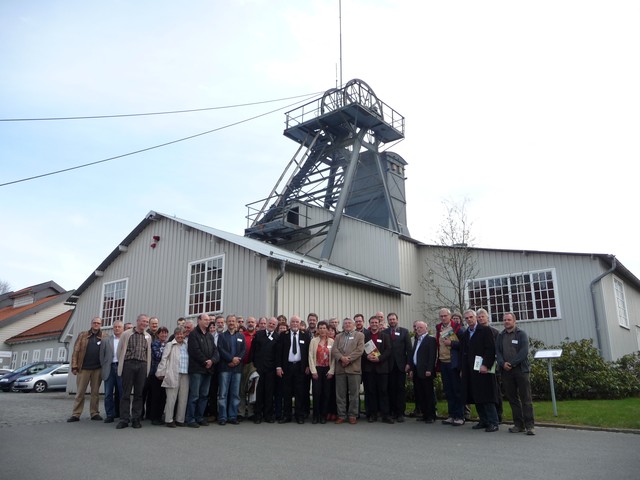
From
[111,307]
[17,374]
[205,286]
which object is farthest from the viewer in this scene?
[17,374]

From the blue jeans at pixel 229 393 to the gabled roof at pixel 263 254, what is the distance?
5.06 m

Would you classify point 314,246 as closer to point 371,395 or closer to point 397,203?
point 397,203

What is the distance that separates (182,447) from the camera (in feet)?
24.3

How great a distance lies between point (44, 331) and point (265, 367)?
29.8 metres

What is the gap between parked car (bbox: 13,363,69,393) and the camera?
77.1 ft

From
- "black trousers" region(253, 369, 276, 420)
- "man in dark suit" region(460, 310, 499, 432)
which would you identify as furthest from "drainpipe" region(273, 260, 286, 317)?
"man in dark suit" region(460, 310, 499, 432)

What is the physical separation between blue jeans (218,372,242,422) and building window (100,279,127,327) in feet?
36.3

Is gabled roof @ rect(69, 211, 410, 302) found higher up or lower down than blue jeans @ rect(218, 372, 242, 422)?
higher up

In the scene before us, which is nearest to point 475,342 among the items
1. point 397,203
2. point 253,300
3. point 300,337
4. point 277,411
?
point 300,337

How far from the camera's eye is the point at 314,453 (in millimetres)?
6918

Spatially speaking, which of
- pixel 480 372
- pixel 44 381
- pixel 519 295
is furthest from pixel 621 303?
pixel 44 381

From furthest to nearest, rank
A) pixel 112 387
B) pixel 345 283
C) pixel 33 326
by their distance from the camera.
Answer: pixel 33 326 < pixel 345 283 < pixel 112 387

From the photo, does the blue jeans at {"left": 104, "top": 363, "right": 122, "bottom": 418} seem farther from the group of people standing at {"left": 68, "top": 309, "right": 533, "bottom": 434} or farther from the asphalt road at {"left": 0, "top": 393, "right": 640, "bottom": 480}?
the asphalt road at {"left": 0, "top": 393, "right": 640, "bottom": 480}

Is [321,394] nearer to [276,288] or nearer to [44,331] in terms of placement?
[276,288]
